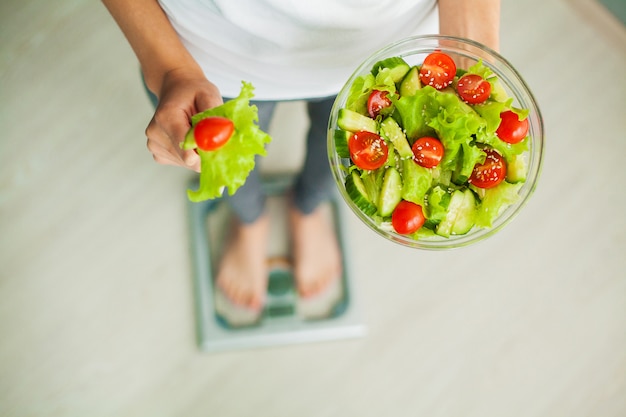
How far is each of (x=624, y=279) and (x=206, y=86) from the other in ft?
4.35

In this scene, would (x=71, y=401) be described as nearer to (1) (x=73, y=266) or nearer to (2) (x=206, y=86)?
(1) (x=73, y=266)

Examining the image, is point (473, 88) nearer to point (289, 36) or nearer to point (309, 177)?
point (289, 36)

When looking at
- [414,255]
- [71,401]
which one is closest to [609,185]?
[414,255]

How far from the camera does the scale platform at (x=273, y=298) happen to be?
1.42 metres

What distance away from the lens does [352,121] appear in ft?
2.42

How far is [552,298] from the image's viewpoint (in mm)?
1499

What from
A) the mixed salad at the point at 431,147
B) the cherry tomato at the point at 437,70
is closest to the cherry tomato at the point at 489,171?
the mixed salad at the point at 431,147

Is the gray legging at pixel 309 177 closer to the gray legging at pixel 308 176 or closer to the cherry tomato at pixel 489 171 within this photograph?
the gray legging at pixel 308 176

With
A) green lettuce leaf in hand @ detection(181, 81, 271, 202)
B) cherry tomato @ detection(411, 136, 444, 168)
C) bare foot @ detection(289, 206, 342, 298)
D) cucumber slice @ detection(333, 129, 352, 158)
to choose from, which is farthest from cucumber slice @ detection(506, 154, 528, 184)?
bare foot @ detection(289, 206, 342, 298)

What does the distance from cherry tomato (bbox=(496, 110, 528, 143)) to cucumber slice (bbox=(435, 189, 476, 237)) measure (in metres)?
0.09

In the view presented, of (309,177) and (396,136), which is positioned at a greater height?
(396,136)

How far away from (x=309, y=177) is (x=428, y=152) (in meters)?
0.56

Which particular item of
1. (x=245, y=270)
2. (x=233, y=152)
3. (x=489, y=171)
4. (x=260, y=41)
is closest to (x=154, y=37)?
(x=260, y=41)

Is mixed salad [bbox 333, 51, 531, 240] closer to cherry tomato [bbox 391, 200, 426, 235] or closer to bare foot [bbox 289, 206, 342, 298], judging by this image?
cherry tomato [bbox 391, 200, 426, 235]
